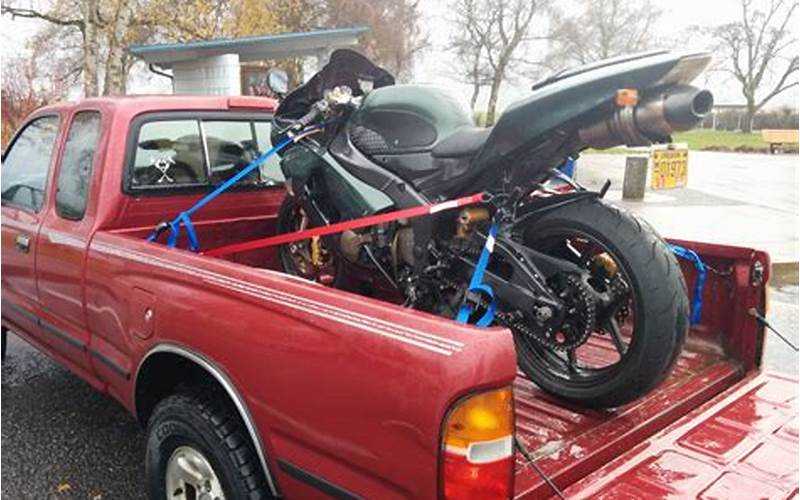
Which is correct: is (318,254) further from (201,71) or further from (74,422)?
(201,71)

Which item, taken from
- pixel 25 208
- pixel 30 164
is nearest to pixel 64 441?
pixel 25 208

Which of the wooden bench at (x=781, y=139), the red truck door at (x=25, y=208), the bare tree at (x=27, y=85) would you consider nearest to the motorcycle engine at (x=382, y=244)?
the red truck door at (x=25, y=208)

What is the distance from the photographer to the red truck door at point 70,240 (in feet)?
10.8

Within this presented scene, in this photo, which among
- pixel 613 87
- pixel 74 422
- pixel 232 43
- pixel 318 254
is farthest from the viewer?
pixel 232 43

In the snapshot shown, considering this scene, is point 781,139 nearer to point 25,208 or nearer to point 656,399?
point 656,399

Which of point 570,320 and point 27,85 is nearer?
point 570,320

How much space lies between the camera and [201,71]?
12.6m

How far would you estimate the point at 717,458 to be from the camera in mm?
2227

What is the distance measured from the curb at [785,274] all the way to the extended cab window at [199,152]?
6200 millimetres

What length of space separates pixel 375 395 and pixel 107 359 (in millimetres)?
1755

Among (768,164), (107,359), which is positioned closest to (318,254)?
(107,359)

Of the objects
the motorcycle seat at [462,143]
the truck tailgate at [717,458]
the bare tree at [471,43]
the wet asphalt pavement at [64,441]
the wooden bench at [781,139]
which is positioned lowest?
Answer: the wet asphalt pavement at [64,441]

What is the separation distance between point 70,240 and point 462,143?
1940 mm

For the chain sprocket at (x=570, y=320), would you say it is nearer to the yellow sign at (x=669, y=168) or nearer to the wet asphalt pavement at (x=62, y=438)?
the wet asphalt pavement at (x=62, y=438)
